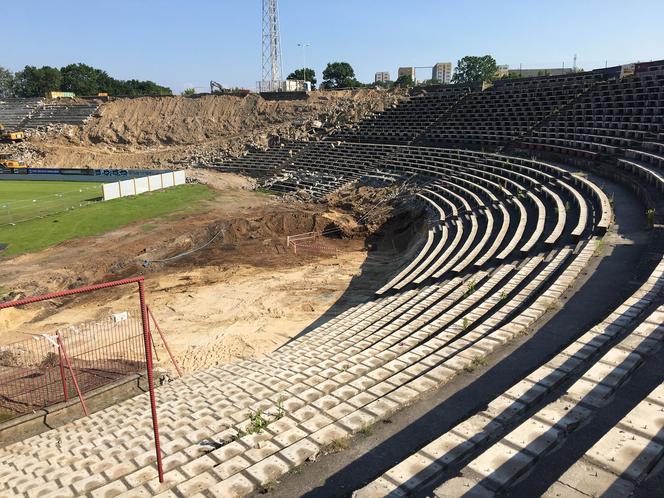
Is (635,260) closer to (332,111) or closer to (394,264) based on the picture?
(394,264)

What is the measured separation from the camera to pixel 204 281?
21.9 meters

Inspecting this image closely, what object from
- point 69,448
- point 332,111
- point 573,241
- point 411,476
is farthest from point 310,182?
point 411,476

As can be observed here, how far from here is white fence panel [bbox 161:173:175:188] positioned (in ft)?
145

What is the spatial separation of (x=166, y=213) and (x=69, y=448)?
2784 cm

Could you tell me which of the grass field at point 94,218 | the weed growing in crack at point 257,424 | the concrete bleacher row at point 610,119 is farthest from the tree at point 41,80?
the weed growing in crack at point 257,424

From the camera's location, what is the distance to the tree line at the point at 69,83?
119438 mm

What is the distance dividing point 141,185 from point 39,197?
30.6 ft

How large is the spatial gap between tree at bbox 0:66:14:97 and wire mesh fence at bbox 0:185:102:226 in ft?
394

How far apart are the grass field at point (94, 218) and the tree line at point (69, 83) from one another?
8378cm

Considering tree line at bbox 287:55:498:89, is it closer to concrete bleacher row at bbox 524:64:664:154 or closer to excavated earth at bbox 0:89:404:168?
excavated earth at bbox 0:89:404:168

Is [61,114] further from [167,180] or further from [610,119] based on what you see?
[610,119]

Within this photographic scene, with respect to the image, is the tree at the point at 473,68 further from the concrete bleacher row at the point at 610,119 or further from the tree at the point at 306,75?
the concrete bleacher row at the point at 610,119

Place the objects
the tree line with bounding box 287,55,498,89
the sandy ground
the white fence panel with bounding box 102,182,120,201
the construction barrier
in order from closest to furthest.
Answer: the sandy ground → the white fence panel with bounding box 102,182,120,201 → the construction barrier → the tree line with bounding box 287,55,498,89

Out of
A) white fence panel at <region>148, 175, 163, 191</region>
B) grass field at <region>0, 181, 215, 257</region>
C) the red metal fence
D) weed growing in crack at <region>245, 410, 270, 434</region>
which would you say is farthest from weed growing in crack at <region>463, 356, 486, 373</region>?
white fence panel at <region>148, 175, 163, 191</region>
